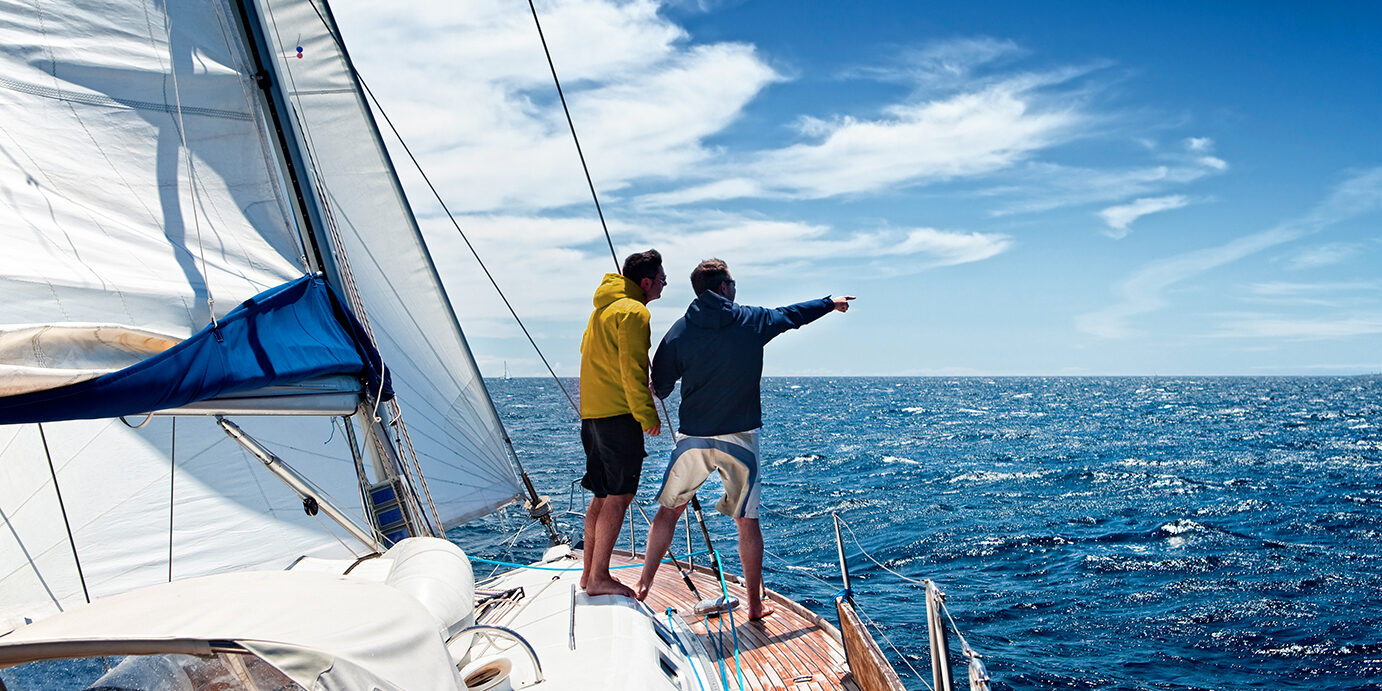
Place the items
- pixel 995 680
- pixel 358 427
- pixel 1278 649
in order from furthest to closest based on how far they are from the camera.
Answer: pixel 1278 649 < pixel 995 680 < pixel 358 427

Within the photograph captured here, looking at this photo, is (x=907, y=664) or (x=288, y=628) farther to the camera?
(x=907, y=664)

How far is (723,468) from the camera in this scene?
3.94 m

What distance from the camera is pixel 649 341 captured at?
3918 millimetres

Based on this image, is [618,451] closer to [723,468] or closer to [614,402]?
[614,402]

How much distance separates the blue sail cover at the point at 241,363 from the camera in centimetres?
225

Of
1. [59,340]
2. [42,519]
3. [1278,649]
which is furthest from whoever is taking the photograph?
[1278,649]

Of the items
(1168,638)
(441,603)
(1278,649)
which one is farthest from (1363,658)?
(441,603)

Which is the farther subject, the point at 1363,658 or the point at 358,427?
the point at 1363,658

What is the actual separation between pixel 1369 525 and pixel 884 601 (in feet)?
31.9

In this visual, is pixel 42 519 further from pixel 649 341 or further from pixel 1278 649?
pixel 1278 649

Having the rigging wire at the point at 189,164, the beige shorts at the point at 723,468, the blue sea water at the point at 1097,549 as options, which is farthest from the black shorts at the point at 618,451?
the blue sea water at the point at 1097,549

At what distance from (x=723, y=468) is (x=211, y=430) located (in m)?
2.58

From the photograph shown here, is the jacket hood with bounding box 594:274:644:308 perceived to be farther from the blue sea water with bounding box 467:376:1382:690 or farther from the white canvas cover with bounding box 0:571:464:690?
the blue sea water with bounding box 467:376:1382:690

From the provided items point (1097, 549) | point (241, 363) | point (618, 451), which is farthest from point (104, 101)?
point (1097, 549)
